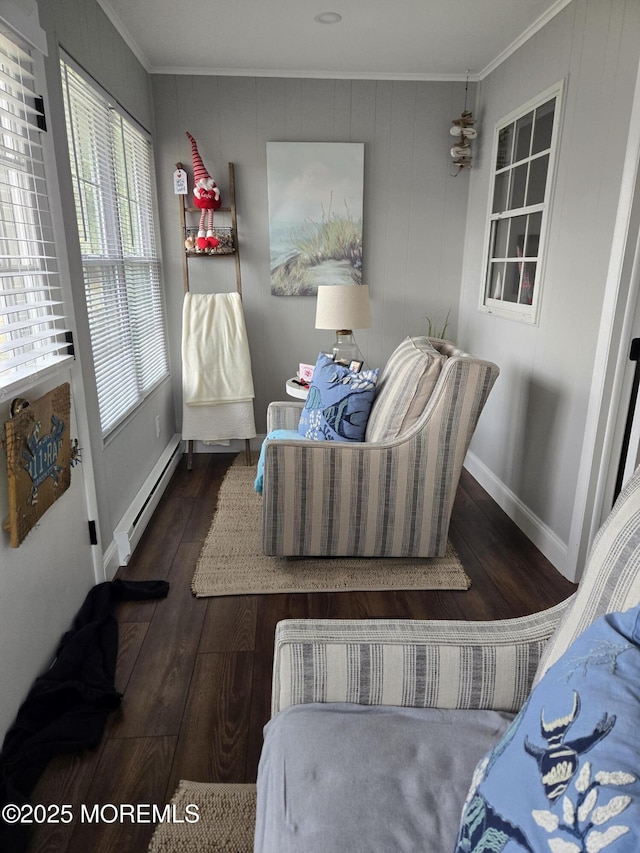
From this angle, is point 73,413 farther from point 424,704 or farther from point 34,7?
point 424,704

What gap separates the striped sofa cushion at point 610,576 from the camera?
0.89m

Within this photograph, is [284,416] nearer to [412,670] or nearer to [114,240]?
[114,240]

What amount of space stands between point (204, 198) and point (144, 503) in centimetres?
193

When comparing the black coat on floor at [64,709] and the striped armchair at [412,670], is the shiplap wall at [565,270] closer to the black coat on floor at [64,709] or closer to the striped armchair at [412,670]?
the striped armchair at [412,670]

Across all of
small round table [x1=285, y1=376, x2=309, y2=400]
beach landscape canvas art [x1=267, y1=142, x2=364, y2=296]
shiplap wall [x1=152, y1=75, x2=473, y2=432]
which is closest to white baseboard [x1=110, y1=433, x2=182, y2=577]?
shiplap wall [x1=152, y1=75, x2=473, y2=432]

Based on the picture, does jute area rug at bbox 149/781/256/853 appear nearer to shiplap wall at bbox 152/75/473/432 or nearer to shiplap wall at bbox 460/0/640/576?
shiplap wall at bbox 460/0/640/576

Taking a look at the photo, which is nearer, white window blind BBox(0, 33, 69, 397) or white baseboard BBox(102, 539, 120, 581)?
white window blind BBox(0, 33, 69, 397)

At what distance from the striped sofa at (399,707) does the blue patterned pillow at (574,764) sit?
14 cm

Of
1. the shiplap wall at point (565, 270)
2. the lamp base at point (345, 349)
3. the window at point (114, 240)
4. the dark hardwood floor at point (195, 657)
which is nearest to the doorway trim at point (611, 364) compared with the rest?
the shiplap wall at point (565, 270)

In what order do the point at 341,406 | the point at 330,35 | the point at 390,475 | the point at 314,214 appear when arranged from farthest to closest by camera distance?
the point at 314,214, the point at 330,35, the point at 341,406, the point at 390,475

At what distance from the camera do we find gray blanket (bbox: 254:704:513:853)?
34.0 inches

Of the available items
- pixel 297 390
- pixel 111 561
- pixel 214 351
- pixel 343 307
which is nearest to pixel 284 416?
pixel 297 390

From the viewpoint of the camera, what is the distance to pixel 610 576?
0.92 m

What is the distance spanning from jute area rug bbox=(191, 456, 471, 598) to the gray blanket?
4.25 feet
